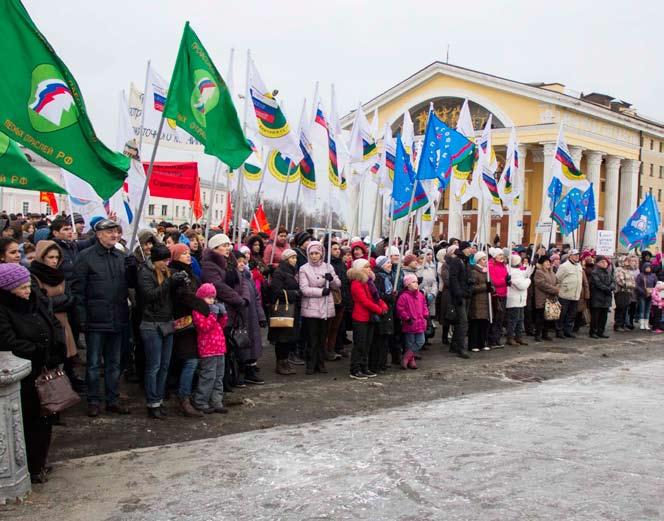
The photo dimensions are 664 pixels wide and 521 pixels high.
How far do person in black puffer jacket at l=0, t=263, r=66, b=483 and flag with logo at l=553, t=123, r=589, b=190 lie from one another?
12.5 meters

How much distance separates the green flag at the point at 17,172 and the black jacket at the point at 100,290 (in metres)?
0.75

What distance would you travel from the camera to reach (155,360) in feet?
22.1

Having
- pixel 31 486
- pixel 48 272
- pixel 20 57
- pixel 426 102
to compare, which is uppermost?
pixel 426 102

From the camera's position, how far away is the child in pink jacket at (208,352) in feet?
23.0

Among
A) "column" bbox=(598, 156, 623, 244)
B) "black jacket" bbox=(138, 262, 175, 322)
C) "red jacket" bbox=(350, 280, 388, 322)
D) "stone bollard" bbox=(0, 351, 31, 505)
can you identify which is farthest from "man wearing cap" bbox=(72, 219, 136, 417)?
"column" bbox=(598, 156, 623, 244)

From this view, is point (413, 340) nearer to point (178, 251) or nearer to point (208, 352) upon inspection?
point (208, 352)

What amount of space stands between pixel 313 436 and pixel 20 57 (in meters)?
4.07

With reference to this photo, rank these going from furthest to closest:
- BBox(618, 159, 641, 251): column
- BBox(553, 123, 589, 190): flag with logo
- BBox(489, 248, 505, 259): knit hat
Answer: BBox(618, 159, 641, 251): column < BBox(553, 123, 589, 190): flag with logo < BBox(489, 248, 505, 259): knit hat

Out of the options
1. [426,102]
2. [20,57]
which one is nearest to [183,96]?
[20,57]

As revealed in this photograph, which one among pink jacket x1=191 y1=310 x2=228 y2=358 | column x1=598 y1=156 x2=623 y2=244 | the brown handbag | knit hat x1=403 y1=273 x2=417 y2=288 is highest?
column x1=598 y1=156 x2=623 y2=244

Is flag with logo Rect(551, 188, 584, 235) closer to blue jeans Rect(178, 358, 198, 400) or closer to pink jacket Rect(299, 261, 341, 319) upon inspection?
pink jacket Rect(299, 261, 341, 319)

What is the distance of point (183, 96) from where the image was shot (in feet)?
24.0

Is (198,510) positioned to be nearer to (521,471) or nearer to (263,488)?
(263,488)

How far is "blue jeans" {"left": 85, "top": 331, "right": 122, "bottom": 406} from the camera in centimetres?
679
